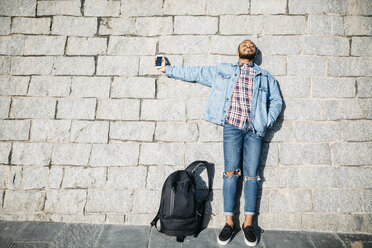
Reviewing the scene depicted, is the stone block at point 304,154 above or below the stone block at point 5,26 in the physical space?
below

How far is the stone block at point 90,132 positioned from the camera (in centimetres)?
281

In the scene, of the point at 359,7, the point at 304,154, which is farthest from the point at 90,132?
the point at 359,7

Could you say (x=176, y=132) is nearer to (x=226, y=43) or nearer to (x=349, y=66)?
(x=226, y=43)

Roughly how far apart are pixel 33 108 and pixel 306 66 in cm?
379

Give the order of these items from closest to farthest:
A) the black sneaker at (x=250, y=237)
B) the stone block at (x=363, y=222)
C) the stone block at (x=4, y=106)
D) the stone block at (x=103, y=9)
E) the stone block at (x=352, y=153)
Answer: the black sneaker at (x=250, y=237) < the stone block at (x=363, y=222) < the stone block at (x=352, y=153) < the stone block at (x=4, y=106) < the stone block at (x=103, y=9)

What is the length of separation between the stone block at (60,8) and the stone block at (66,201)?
2468 mm

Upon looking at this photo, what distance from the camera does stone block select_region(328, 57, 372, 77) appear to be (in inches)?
113

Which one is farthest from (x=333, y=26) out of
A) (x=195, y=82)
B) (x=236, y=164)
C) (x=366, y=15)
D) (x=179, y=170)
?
(x=179, y=170)

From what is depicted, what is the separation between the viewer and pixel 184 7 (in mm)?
2941

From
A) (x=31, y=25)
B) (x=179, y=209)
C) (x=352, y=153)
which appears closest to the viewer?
(x=179, y=209)

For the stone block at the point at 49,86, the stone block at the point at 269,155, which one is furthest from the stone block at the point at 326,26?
the stone block at the point at 49,86

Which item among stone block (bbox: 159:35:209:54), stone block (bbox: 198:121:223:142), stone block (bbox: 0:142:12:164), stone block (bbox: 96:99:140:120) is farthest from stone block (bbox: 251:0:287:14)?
stone block (bbox: 0:142:12:164)

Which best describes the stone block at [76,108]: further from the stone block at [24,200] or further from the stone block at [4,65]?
the stone block at [24,200]

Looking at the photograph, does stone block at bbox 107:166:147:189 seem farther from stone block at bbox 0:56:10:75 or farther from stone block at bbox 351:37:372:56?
stone block at bbox 351:37:372:56
